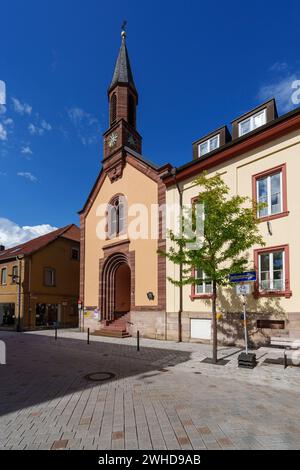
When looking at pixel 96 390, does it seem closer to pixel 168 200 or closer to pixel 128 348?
pixel 128 348

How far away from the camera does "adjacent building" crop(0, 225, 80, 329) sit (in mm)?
25469

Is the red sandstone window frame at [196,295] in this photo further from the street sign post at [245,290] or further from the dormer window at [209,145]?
the dormer window at [209,145]

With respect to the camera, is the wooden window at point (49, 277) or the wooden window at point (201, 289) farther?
the wooden window at point (49, 277)

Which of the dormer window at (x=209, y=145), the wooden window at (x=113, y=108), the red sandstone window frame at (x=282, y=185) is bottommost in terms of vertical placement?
the red sandstone window frame at (x=282, y=185)

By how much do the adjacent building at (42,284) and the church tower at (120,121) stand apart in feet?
34.2

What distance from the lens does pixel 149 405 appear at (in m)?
6.39

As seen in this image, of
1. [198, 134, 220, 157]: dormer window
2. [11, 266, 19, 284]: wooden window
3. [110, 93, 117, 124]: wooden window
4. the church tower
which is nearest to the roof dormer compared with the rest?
[198, 134, 220, 157]: dormer window

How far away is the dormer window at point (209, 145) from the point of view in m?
17.8

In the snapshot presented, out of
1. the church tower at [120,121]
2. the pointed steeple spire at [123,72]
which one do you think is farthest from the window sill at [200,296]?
the pointed steeple spire at [123,72]

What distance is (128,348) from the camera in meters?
14.2

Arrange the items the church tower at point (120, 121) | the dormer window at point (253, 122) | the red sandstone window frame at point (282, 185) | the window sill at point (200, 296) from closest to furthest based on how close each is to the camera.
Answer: the red sandstone window frame at point (282, 185) → the window sill at point (200, 296) → the dormer window at point (253, 122) → the church tower at point (120, 121)

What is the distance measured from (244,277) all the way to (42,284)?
21.3 metres

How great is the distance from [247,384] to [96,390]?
396 cm
